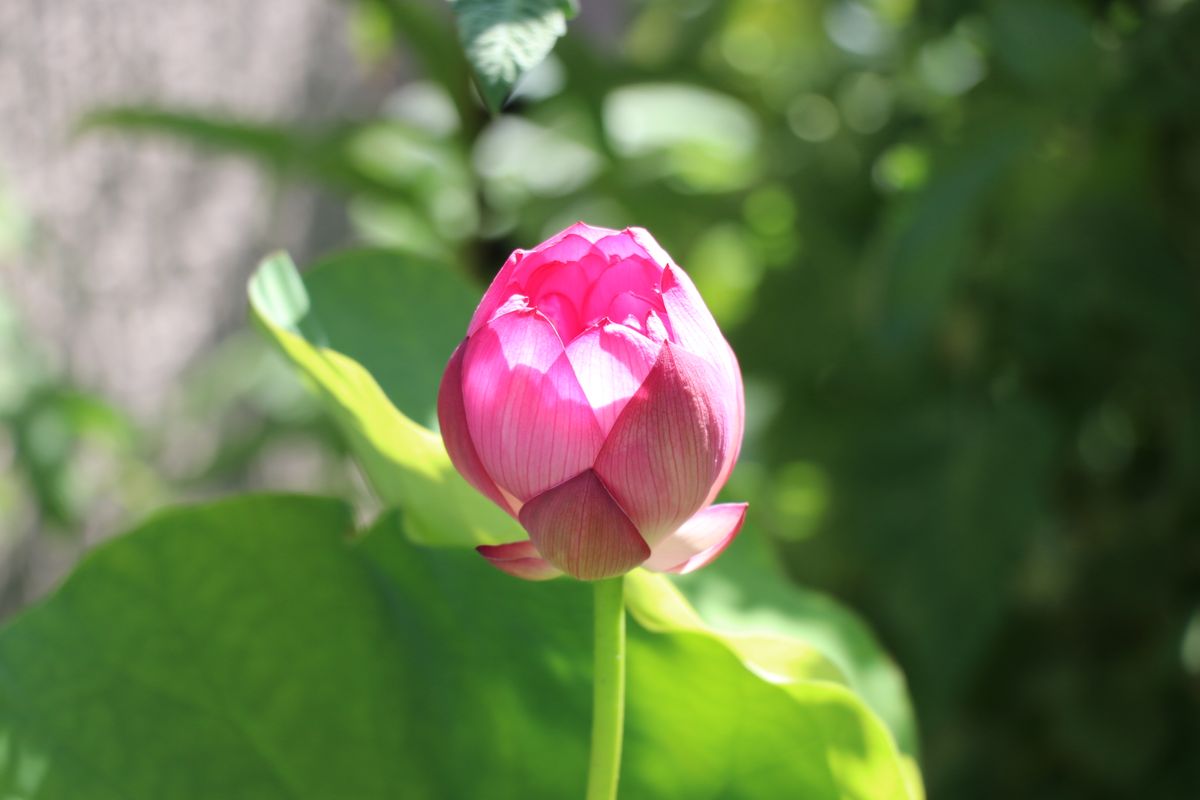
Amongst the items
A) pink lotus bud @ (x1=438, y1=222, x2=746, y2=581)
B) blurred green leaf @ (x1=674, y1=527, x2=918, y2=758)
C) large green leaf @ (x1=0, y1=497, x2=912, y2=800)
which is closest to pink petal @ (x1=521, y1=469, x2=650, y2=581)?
pink lotus bud @ (x1=438, y1=222, x2=746, y2=581)

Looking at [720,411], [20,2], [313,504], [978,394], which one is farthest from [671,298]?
[20,2]

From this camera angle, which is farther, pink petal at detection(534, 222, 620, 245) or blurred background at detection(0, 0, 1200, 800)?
blurred background at detection(0, 0, 1200, 800)

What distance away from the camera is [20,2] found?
3.11 ft

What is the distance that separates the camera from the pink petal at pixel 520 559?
11.0 inches

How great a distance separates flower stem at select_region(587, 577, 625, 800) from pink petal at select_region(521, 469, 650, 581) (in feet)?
0.06

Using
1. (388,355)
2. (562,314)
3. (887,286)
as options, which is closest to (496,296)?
(562,314)

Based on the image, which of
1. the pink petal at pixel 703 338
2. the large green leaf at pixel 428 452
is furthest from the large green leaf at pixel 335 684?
the pink petal at pixel 703 338

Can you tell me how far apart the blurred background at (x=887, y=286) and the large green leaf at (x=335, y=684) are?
0.15m

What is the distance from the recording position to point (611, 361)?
258 mm

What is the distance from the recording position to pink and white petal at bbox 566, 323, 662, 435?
0.84ft

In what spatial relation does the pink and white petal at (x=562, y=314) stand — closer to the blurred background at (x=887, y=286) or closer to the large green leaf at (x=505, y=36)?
the large green leaf at (x=505, y=36)

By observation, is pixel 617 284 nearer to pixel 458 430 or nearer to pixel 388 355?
pixel 458 430

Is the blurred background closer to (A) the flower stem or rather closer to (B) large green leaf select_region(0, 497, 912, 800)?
(B) large green leaf select_region(0, 497, 912, 800)

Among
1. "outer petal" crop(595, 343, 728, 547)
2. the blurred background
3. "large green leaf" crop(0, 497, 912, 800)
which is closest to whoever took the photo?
"outer petal" crop(595, 343, 728, 547)
